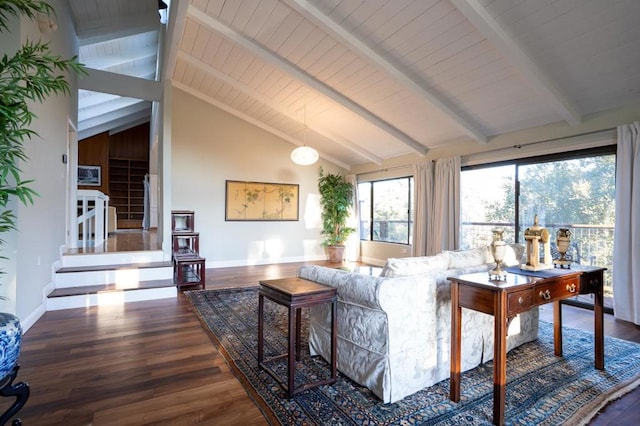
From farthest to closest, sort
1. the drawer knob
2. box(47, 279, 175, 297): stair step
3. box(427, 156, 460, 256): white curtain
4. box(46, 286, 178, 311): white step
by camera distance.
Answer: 1. box(427, 156, 460, 256): white curtain
2. box(47, 279, 175, 297): stair step
3. box(46, 286, 178, 311): white step
4. the drawer knob

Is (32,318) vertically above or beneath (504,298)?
beneath

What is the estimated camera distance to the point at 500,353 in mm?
1834

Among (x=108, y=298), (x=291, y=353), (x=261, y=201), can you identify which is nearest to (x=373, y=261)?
(x=261, y=201)

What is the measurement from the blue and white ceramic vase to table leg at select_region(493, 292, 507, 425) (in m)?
2.38

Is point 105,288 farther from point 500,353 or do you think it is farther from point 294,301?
point 500,353

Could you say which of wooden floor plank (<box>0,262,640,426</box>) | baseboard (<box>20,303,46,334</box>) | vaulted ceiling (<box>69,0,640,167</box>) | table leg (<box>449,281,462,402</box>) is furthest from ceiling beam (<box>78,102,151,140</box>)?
table leg (<box>449,281,462,402</box>)

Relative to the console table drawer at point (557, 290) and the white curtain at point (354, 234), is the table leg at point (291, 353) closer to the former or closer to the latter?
the console table drawer at point (557, 290)

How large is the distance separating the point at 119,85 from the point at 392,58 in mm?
4125

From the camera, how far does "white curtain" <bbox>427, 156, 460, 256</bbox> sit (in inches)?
214

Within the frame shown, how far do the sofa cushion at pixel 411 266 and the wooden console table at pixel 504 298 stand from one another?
0.28m

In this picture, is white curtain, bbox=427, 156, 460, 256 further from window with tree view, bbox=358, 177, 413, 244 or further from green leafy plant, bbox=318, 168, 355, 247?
green leafy plant, bbox=318, 168, 355, 247

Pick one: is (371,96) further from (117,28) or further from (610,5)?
(117,28)

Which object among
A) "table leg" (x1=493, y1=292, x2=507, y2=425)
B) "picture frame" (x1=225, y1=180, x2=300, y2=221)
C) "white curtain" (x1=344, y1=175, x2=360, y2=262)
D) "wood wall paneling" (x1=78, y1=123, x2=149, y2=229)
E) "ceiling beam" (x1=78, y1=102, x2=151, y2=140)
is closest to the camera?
"table leg" (x1=493, y1=292, x2=507, y2=425)

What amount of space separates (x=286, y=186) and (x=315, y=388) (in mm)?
5860
